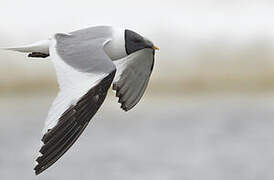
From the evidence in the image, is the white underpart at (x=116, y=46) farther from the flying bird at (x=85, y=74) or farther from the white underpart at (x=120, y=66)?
the white underpart at (x=120, y=66)

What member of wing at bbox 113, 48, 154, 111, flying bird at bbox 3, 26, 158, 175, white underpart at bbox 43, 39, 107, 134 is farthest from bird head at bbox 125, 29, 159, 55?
white underpart at bbox 43, 39, 107, 134

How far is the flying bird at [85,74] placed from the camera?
8.22ft

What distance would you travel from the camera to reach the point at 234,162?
210 inches

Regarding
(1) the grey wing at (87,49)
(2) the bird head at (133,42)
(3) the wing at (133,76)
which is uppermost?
(1) the grey wing at (87,49)

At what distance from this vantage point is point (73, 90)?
260cm

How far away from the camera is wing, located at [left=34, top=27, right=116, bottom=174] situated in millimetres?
2486

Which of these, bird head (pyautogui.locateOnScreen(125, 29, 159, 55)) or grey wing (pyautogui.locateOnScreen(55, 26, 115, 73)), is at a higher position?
grey wing (pyautogui.locateOnScreen(55, 26, 115, 73))

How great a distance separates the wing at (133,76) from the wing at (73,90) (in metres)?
0.22

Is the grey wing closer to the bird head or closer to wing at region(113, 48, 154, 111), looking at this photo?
the bird head

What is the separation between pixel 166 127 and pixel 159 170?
57.4 inches

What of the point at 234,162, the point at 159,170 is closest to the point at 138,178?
the point at 159,170

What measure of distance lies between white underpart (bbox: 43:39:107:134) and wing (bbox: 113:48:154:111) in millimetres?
319

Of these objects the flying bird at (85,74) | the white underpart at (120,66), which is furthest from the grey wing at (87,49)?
the white underpart at (120,66)

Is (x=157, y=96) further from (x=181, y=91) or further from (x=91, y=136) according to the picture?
(x=91, y=136)
